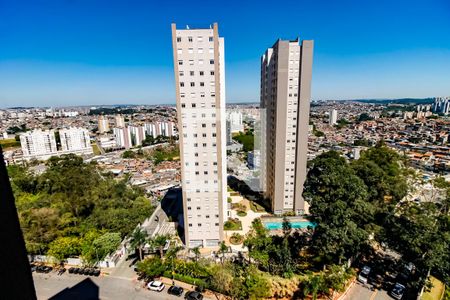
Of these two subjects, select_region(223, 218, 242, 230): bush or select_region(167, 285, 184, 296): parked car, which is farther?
select_region(223, 218, 242, 230): bush

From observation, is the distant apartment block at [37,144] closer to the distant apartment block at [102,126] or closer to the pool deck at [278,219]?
the distant apartment block at [102,126]

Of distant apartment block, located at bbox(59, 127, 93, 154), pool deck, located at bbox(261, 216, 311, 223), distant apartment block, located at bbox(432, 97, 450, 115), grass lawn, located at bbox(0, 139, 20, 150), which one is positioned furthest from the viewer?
distant apartment block, located at bbox(432, 97, 450, 115)

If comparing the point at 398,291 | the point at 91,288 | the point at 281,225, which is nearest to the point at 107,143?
the point at 91,288

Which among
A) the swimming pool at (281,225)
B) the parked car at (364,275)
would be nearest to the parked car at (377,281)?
the parked car at (364,275)

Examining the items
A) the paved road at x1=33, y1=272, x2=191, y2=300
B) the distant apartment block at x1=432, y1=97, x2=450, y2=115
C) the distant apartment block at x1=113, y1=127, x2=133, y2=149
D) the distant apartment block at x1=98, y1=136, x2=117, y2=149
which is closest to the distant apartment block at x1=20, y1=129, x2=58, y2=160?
the distant apartment block at x1=98, y1=136, x2=117, y2=149

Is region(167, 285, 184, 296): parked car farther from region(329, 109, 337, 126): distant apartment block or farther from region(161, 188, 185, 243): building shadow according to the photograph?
region(329, 109, 337, 126): distant apartment block

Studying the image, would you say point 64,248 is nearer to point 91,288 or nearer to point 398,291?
point 91,288

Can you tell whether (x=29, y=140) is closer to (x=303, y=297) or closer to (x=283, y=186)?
(x=283, y=186)
